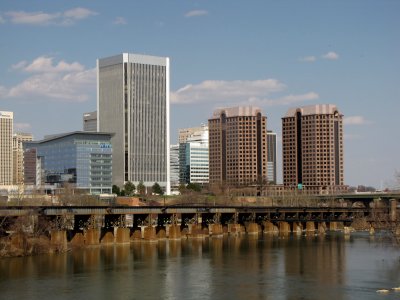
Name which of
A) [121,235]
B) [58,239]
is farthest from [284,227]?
[58,239]

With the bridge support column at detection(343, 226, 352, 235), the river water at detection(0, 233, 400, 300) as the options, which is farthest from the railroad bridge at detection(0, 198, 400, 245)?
the river water at detection(0, 233, 400, 300)

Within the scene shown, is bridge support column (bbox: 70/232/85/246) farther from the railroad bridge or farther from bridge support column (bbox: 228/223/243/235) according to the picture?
bridge support column (bbox: 228/223/243/235)

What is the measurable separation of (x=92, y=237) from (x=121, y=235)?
6839 mm

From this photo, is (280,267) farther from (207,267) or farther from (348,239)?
(348,239)

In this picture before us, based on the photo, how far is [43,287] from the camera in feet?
252

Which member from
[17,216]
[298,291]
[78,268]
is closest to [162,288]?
[298,291]

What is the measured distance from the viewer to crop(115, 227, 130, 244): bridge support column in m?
128

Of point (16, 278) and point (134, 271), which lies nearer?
point (16, 278)

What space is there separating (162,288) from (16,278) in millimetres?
17692

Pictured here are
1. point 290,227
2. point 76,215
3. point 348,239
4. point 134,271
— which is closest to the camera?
point 134,271

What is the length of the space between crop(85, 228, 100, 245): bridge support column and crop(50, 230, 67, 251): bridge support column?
6.04 meters

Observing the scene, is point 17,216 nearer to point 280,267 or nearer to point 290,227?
point 280,267

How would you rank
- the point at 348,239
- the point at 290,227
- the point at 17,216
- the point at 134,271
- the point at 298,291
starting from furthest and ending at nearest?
the point at 290,227
the point at 348,239
the point at 17,216
the point at 134,271
the point at 298,291

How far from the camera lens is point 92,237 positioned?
4857 inches
